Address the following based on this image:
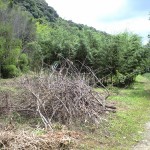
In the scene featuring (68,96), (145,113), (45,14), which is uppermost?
(45,14)

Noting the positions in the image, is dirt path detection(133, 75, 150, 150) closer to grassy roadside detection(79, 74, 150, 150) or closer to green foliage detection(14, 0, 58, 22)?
grassy roadside detection(79, 74, 150, 150)

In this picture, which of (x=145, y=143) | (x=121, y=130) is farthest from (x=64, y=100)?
(x=145, y=143)

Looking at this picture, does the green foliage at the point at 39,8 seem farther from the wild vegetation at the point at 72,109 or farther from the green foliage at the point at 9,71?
the wild vegetation at the point at 72,109

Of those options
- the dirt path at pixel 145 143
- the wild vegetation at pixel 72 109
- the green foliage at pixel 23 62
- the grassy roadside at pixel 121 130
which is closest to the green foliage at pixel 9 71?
the green foliage at pixel 23 62

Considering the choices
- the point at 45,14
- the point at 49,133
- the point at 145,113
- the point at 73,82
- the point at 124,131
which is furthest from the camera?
the point at 45,14

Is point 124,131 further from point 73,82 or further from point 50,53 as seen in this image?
point 50,53

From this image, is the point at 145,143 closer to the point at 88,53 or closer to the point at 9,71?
the point at 88,53

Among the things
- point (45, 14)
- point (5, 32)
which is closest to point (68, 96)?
point (5, 32)

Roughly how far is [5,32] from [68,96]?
18.1 meters

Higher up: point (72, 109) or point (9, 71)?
point (72, 109)

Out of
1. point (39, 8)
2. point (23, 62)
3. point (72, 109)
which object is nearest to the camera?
point (72, 109)

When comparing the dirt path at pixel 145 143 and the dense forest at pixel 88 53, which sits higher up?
the dense forest at pixel 88 53

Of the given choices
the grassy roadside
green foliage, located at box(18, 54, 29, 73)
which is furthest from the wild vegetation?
green foliage, located at box(18, 54, 29, 73)

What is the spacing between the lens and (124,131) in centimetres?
888
